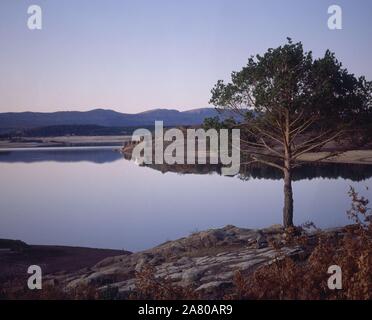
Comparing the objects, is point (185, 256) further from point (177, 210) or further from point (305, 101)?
point (177, 210)

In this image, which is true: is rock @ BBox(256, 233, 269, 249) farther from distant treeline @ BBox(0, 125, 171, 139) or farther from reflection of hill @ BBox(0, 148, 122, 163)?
reflection of hill @ BBox(0, 148, 122, 163)

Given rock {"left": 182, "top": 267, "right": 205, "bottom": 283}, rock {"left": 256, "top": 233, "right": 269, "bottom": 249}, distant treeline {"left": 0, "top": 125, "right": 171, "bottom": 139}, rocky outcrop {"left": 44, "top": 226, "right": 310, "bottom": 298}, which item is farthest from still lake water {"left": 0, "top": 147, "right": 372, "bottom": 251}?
rock {"left": 182, "top": 267, "right": 205, "bottom": 283}

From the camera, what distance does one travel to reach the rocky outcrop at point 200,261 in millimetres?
10656

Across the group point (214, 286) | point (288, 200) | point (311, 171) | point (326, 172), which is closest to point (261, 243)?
point (288, 200)

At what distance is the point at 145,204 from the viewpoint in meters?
30.5

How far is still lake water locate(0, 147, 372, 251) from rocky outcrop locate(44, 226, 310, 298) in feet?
16.3

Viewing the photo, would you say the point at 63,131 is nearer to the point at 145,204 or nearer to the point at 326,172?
the point at 145,204

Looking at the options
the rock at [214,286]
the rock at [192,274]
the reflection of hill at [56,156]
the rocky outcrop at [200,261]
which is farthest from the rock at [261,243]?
the reflection of hill at [56,156]

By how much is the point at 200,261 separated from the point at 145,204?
17381mm

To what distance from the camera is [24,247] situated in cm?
2062

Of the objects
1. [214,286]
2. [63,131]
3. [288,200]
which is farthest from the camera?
[63,131]

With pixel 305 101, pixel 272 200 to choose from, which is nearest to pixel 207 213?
pixel 272 200

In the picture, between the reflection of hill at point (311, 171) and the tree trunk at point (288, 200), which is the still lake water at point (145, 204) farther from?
the tree trunk at point (288, 200)
